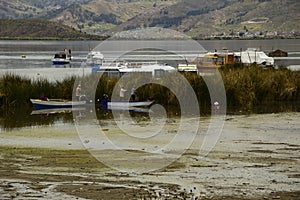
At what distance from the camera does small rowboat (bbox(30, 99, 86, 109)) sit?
34688 millimetres

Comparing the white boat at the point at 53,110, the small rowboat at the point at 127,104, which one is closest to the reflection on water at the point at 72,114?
the white boat at the point at 53,110

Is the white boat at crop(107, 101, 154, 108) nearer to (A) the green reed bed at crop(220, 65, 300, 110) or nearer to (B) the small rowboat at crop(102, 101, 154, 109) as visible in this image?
(B) the small rowboat at crop(102, 101, 154, 109)

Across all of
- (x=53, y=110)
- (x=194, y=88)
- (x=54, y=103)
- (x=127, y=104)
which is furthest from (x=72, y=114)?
(x=194, y=88)

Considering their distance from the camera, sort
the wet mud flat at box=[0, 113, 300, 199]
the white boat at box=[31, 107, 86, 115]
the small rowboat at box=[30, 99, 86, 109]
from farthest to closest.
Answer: the small rowboat at box=[30, 99, 86, 109]
the white boat at box=[31, 107, 86, 115]
the wet mud flat at box=[0, 113, 300, 199]

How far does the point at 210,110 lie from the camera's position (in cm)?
3331

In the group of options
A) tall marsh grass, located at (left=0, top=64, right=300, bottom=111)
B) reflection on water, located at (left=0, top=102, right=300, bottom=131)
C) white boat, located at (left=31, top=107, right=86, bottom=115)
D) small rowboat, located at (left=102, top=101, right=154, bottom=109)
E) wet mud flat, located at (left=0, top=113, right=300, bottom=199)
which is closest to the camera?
wet mud flat, located at (left=0, top=113, right=300, bottom=199)

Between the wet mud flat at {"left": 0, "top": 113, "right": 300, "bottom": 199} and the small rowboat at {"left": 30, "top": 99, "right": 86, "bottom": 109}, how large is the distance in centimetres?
989

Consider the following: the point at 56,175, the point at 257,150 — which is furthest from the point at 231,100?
the point at 56,175

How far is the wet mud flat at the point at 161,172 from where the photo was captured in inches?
599

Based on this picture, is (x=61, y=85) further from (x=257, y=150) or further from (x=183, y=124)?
(x=257, y=150)

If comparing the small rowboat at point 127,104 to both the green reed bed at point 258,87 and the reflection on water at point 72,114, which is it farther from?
the green reed bed at point 258,87

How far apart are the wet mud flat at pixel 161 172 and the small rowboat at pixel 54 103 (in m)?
9.89

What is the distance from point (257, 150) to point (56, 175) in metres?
6.75

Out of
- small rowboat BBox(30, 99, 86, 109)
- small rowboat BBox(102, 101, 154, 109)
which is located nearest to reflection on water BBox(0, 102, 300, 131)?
small rowboat BBox(30, 99, 86, 109)
